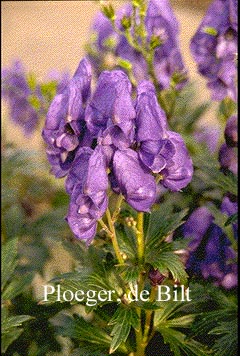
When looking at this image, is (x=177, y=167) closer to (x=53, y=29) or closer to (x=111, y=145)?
(x=111, y=145)

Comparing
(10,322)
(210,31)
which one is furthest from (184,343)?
(210,31)

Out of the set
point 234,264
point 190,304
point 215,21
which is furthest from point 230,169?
point 215,21

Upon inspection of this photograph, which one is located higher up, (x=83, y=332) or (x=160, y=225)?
(x=160, y=225)

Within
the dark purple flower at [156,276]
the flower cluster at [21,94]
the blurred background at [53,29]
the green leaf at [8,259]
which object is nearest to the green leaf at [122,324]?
the dark purple flower at [156,276]

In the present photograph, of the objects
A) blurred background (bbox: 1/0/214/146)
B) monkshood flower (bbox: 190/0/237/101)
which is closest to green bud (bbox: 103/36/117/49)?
monkshood flower (bbox: 190/0/237/101)

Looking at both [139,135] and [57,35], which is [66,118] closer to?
[139,135]

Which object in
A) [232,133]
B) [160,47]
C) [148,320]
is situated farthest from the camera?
[160,47]

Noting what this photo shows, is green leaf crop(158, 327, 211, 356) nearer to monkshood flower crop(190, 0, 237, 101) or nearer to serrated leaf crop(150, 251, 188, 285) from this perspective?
serrated leaf crop(150, 251, 188, 285)
